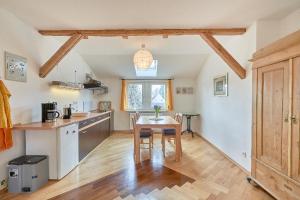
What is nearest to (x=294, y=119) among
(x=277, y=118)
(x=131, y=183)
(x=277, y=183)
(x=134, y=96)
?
(x=277, y=118)

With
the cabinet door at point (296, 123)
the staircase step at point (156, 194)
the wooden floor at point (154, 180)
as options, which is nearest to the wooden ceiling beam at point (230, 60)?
the cabinet door at point (296, 123)

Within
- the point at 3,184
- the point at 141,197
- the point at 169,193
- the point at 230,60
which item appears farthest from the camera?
the point at 230,60

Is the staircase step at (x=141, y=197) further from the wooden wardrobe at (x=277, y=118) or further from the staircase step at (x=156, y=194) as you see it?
the wooden wardrobe at (x=277, y=118)

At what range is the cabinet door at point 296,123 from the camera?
2.01 m

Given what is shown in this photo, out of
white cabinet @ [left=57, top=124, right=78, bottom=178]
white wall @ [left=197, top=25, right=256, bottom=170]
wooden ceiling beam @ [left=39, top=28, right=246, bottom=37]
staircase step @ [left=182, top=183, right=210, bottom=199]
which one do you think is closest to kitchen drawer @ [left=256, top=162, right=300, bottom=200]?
white wall @ [left=197, top=25, right=256, bottom=170]

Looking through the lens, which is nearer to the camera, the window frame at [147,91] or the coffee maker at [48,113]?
the coffee maker at [48,113]

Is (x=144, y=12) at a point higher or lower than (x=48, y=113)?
higher

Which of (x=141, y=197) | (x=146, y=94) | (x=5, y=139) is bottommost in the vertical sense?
(x=141, y=197)

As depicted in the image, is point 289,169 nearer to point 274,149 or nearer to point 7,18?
point 274,149

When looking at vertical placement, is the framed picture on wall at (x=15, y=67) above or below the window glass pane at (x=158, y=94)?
above

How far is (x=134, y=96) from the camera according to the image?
7.14 m

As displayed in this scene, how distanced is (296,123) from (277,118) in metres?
0.29

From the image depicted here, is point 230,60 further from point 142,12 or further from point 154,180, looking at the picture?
point 154,180

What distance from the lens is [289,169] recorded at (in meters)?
2.12
